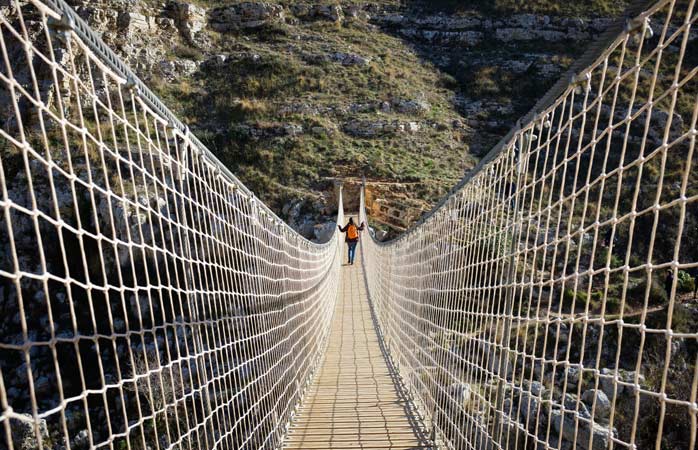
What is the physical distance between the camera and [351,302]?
6816mm

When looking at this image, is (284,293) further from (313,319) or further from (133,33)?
(133,33)

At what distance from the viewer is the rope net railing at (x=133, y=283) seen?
41.5 inches

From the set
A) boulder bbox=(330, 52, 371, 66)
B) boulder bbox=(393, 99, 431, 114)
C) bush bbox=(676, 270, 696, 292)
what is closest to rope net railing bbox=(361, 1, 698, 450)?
bush bbox=(676, 270, 696, 292)

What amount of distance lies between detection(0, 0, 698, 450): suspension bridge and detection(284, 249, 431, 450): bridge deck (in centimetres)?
2

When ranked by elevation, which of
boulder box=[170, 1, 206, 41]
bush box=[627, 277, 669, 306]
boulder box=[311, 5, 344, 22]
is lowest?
bush box=[627, 277, 669, 306]

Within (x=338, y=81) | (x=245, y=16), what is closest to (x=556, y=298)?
(x=338, y=81)

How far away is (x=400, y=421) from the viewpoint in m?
2.98

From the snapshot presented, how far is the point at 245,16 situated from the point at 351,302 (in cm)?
1586

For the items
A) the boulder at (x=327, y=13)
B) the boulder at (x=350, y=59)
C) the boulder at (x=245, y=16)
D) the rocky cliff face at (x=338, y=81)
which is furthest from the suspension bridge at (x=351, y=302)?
the boulder at (x=327, y=13)

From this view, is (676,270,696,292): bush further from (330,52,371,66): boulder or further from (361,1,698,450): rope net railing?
(330,52,371,66): boulder

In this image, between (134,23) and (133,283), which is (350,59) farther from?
(133,283)

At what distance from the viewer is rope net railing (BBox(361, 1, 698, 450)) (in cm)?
109

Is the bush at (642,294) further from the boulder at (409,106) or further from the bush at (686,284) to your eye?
the boulder at (409,106)

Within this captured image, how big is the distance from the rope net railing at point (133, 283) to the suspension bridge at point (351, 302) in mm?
17
